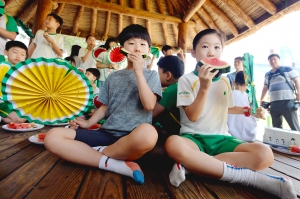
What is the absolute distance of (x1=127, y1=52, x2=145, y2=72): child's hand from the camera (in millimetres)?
1300

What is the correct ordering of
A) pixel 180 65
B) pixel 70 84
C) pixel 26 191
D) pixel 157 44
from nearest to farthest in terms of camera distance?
pixel 26 191
pixel 70 84
pixel 180 65
pixel 157 44

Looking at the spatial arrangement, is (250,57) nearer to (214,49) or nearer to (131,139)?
(214,49)

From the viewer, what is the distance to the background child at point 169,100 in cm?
175

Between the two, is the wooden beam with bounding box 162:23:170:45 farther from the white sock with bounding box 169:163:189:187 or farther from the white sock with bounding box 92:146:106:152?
the white sock with bounding box 169:163:189:187

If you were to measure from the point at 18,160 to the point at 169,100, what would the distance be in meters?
1.19

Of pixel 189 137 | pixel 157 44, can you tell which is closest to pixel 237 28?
pixel 157 44

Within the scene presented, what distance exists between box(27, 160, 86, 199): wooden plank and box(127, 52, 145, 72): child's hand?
716 mm

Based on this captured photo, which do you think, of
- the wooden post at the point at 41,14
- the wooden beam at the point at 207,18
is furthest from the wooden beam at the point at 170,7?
the wooden post at the point at 41,14

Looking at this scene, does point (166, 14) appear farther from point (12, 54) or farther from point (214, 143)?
point (214, 143)

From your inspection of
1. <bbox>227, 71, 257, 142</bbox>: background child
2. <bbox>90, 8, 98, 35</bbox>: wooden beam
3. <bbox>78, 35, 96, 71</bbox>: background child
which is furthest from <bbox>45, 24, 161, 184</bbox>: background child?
<bbox>90, 8, 98, 35</bbox>: wooden beam

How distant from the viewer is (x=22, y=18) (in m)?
5.68

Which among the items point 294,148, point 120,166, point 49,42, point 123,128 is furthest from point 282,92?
point 49,42

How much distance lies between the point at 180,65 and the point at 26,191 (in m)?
1.79

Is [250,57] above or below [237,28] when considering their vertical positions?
below
